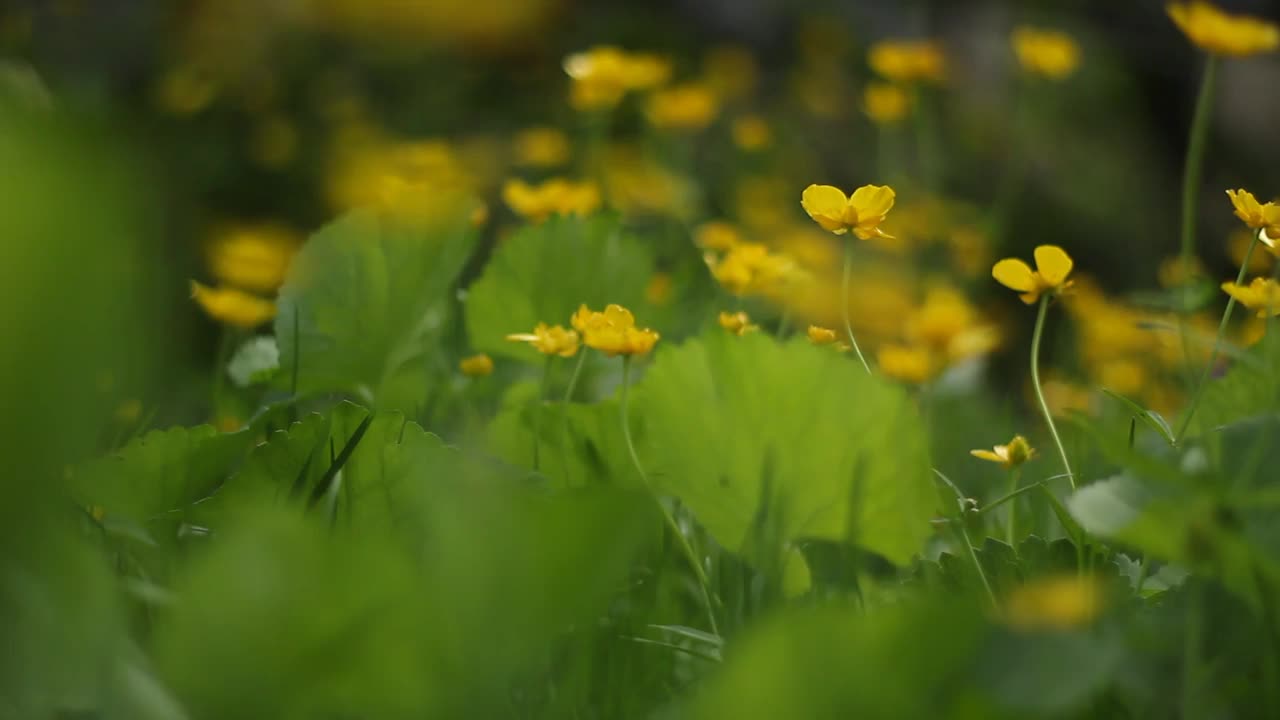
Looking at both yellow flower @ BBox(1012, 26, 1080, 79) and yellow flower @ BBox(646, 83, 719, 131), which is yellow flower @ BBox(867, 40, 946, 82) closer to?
yellow flower @ BBox(1012, 26, 1080, 79)

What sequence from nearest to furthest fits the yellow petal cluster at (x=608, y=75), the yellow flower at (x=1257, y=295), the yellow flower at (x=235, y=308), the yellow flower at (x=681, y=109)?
the yellow flower at (x=1257, y=295)
the yellow flower at (x=235, y=308)
the yellow petal cluster at (x=608, y=75)
the yellow flower at (x=681, y=109)

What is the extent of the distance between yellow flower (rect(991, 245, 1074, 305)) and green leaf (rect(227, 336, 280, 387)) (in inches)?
22.1

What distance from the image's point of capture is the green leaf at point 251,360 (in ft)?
3.05

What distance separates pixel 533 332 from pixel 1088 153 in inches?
145

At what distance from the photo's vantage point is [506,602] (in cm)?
45

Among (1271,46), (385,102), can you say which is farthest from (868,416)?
(385,102)

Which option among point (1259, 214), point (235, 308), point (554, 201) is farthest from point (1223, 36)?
point (235, 308)

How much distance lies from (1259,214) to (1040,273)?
0.14 m

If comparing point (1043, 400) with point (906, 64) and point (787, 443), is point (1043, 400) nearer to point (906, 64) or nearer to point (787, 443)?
point (787, 443)

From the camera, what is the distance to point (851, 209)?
32.3 inches

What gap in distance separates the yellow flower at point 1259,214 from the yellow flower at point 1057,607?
1.34 feet

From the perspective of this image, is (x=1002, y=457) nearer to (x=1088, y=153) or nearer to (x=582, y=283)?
(x=582, y=283)

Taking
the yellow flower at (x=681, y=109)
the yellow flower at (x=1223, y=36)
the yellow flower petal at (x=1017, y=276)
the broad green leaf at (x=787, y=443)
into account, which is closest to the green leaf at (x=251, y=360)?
the broad green leaf at (x=787, y=443)

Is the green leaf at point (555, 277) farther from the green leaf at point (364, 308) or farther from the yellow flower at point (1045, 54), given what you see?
the yellow flower at point (1045, 54)
